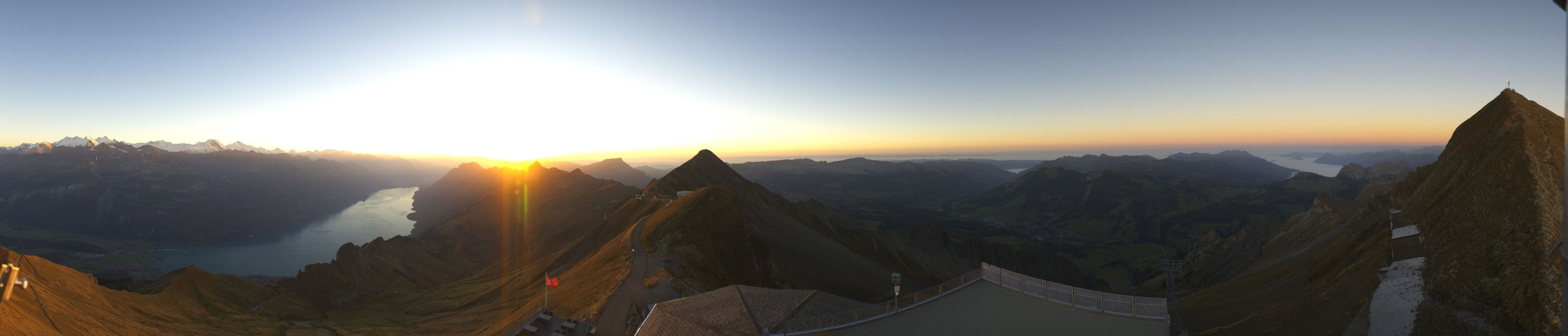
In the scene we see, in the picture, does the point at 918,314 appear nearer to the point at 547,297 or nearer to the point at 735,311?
the point at 735,311

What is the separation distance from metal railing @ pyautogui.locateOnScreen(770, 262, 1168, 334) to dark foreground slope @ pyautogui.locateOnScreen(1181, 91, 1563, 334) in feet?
34.7

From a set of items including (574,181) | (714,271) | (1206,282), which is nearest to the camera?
(714,271)

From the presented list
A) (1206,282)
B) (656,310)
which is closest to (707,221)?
(656,310)

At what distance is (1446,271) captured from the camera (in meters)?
27.5

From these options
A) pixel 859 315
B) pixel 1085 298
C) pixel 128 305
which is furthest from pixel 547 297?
pixel 1085 298

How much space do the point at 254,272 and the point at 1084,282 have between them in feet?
857

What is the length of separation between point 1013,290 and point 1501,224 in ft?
75.9

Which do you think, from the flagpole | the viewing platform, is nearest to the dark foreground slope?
the viewing platform

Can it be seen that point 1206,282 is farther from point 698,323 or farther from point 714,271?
point 698,323

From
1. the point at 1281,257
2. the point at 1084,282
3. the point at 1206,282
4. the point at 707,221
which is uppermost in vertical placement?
the point at 707,221

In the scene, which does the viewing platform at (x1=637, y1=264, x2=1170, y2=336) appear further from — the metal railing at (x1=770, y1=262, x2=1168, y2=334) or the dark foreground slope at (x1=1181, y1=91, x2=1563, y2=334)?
the dark foreground slope at (x1=1181, y1=91, x2=1563, y2=334)

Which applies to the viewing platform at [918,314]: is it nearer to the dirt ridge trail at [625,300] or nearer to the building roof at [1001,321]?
the building roof at [1001,321]

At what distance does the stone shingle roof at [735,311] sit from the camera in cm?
2848

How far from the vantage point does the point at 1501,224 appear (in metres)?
26.0
